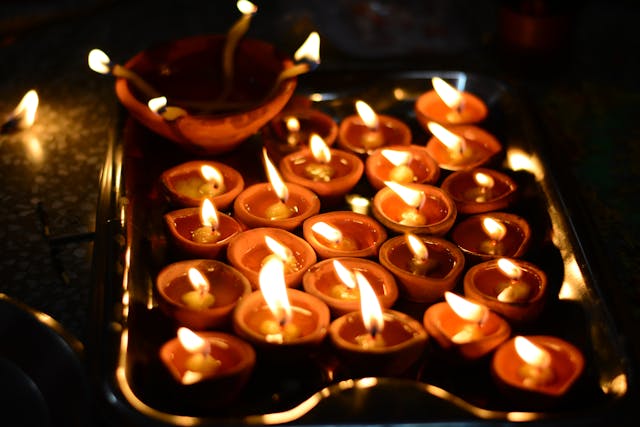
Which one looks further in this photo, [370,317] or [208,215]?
[208,215]

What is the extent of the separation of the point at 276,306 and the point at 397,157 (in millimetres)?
533

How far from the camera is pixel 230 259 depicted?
1.40 meters

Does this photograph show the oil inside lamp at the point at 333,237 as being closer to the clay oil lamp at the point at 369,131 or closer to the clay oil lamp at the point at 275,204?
the clay oil lamp at the point at 275,204

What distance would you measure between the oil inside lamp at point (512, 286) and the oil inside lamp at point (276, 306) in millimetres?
345

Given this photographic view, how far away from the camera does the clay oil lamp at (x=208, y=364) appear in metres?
1.15

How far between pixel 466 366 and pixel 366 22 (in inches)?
56.6

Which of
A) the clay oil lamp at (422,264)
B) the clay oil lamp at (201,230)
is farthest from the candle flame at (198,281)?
the clay oil lamp at (422,264)

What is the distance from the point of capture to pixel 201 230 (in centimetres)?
146

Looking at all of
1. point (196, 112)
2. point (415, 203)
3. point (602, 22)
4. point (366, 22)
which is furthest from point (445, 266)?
point (602, 22)

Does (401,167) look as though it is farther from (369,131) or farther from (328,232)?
(328,232)

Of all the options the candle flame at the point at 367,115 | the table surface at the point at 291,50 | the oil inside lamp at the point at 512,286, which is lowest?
the table surface at the point at 291,50

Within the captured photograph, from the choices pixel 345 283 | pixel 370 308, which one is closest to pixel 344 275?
pixel 345 283

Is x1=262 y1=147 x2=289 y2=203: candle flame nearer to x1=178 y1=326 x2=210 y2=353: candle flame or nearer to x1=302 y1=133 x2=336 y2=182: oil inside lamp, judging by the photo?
x1=302 y1=133 x2=336 y2=182: oil inside lamp

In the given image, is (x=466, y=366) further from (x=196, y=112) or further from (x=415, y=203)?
(x=196, y=112)
